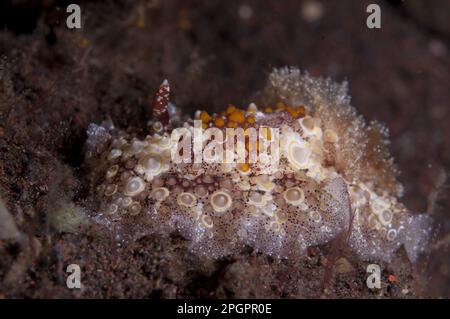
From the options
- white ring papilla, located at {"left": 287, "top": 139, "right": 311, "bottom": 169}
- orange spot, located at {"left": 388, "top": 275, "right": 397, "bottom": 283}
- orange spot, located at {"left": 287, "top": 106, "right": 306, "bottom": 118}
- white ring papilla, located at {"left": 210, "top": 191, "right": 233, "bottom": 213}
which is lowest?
orange spot, located at {"left": 388, "top": 275, "right": 397, "bottom": 283}

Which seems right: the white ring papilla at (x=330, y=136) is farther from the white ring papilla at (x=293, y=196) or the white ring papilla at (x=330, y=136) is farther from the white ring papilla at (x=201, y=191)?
the white ring papilla at (x=201, y=191)

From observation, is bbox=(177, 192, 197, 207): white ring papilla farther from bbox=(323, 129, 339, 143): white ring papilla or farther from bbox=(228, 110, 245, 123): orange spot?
bbox=(323, 129, 339, 143): white ring papilla

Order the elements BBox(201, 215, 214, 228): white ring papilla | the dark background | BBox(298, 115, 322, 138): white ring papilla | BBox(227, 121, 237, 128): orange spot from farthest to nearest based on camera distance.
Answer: BBox(298, 115, 322, 138): white ring papilla → BBox(227, 121, 237, 128): orange spot → BBox(201, 215, 214, 228): white ring papilla → the dark background

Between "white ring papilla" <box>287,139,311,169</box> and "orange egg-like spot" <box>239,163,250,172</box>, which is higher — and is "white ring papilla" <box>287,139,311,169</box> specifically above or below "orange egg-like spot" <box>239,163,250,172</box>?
above

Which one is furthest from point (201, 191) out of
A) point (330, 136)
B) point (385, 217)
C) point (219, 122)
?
point (385, 217)

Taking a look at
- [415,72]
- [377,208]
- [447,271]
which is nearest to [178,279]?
[377,208]

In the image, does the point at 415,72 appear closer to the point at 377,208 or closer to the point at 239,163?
the point at 377,208

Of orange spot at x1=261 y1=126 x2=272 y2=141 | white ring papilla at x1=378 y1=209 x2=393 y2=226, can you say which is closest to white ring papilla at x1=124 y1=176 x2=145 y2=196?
orange spot at x1=261 y1=126 x2=272 y2=141
